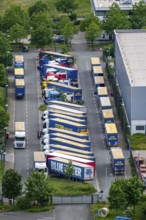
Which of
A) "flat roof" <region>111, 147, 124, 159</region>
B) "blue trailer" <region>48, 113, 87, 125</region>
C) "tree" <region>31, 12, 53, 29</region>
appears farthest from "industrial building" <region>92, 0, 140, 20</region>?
"flat roof" <region>111, 147, 124, 159</region>

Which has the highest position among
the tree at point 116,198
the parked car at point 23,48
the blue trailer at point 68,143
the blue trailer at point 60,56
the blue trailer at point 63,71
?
the parked car at point 23,48

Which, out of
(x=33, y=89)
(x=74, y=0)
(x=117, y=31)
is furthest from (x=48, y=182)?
(x=74, y=0)

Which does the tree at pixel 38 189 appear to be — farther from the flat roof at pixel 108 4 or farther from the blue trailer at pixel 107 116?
the flat roof at pixel 108 4

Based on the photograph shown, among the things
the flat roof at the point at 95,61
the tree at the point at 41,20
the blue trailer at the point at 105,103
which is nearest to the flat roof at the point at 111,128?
the blue trailer at the point at 105,103

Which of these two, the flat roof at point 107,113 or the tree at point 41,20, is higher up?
the tree at point 41,20

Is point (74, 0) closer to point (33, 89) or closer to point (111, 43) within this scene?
point (111, 43)

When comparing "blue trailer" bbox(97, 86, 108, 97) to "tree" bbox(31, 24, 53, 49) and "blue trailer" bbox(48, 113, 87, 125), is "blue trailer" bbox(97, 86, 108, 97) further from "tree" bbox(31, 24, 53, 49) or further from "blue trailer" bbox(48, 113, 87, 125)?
"tree" bbox(31, 24, 53, 49)
